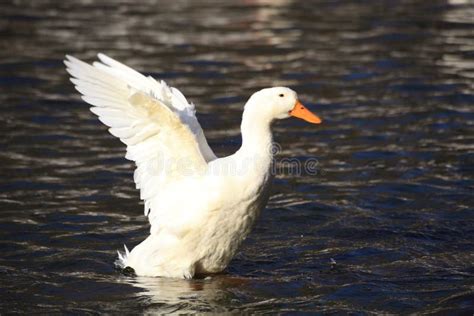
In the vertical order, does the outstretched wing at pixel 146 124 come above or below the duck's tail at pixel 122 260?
above

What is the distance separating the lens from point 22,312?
8344mm

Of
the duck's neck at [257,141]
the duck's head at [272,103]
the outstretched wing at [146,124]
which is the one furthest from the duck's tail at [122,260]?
the duck's head at [272,103]

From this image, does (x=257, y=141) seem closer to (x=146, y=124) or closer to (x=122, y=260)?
(x=146, y=124)

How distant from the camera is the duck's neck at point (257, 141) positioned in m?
8.41

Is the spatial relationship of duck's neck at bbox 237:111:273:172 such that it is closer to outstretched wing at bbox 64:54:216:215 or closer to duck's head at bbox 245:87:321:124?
duck's head at bbox 245:87:321:124

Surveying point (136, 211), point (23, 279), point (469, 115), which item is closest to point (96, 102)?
point (23, 279)

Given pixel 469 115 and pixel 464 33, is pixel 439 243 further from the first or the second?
pixel 464 33

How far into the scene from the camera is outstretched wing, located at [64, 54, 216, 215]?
8578 millimetres

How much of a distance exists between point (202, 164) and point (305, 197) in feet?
10.5

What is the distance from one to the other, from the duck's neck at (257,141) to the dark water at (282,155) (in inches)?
49.9

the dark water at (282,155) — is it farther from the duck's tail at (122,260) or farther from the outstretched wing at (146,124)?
the outstretched wing at (146,124)

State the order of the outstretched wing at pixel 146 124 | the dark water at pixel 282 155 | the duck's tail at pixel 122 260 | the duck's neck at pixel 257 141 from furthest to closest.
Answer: the duck's tail at pixel 122 260
the dark water at pixel 282 155
the outstretched wing at pixel 146 124
the duck's neck at pixel 257 141

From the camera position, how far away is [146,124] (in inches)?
340

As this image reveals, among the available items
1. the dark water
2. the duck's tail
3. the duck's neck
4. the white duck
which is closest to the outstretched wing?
the white duck
